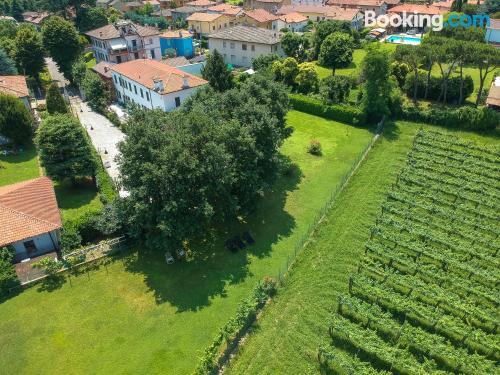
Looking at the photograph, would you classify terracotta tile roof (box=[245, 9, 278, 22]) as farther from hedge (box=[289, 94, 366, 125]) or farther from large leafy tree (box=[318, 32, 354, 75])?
hedge (box=[289, 94, 366, 125])

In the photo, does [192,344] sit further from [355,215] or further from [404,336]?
[355,215]

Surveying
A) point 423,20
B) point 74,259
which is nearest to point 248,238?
point 74,259

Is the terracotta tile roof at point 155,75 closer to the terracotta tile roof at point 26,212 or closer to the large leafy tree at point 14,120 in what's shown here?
the large leafy tree at point 14,120

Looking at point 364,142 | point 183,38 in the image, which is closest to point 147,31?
point 183,38

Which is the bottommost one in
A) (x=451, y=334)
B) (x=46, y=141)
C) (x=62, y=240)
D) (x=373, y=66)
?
(x=451, y=334)

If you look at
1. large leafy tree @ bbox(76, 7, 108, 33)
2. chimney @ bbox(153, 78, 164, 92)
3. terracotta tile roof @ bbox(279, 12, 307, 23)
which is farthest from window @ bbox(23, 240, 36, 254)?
terracotta tile roof @ bbox(279, 12, 307, 23)

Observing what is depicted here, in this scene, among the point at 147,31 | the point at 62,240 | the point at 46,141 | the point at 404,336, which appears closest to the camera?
the point at 404,336
